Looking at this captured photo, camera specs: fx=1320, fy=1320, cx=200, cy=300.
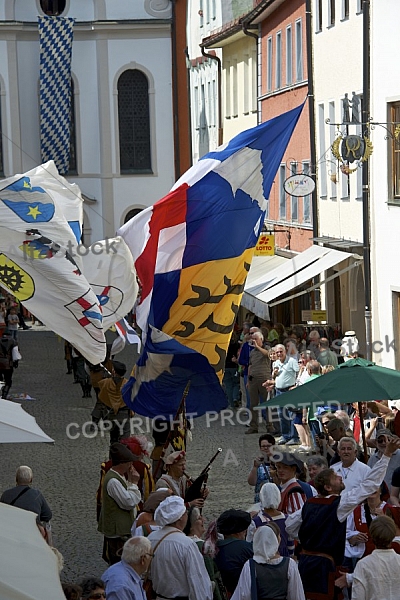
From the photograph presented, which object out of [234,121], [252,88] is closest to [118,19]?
[234,121]

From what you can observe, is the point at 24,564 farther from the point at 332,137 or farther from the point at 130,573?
the point at 332,137

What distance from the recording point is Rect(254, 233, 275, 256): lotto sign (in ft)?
96.1

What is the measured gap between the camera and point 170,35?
48438 mm

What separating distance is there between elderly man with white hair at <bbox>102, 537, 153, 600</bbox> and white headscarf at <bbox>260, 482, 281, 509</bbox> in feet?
4.55

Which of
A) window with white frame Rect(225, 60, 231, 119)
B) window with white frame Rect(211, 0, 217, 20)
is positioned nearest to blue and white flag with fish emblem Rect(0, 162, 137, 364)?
window with white frame Rect(225, 60, 231, 119)

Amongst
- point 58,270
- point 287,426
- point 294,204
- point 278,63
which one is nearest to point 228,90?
point 278,63

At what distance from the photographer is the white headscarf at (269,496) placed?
862cm

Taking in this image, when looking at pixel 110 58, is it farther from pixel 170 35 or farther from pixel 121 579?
pixel 121 579

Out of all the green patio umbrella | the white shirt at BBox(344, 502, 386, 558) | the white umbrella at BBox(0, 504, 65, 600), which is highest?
the white umbrella at BBox(0, 504, 65, 600)

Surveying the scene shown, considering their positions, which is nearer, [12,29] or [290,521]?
[290,521]

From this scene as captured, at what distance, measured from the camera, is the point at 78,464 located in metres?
16.6

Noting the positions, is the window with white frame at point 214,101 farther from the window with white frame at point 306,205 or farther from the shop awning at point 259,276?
the window with white frame at point 306,205

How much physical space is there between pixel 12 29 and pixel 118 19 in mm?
3852

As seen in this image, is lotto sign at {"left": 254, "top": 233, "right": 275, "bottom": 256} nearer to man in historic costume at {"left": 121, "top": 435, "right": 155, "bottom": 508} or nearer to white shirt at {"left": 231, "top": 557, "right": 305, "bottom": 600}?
man in historic costume at {"left": 121, "top": 435, "right": 155, "bottom": 508}
